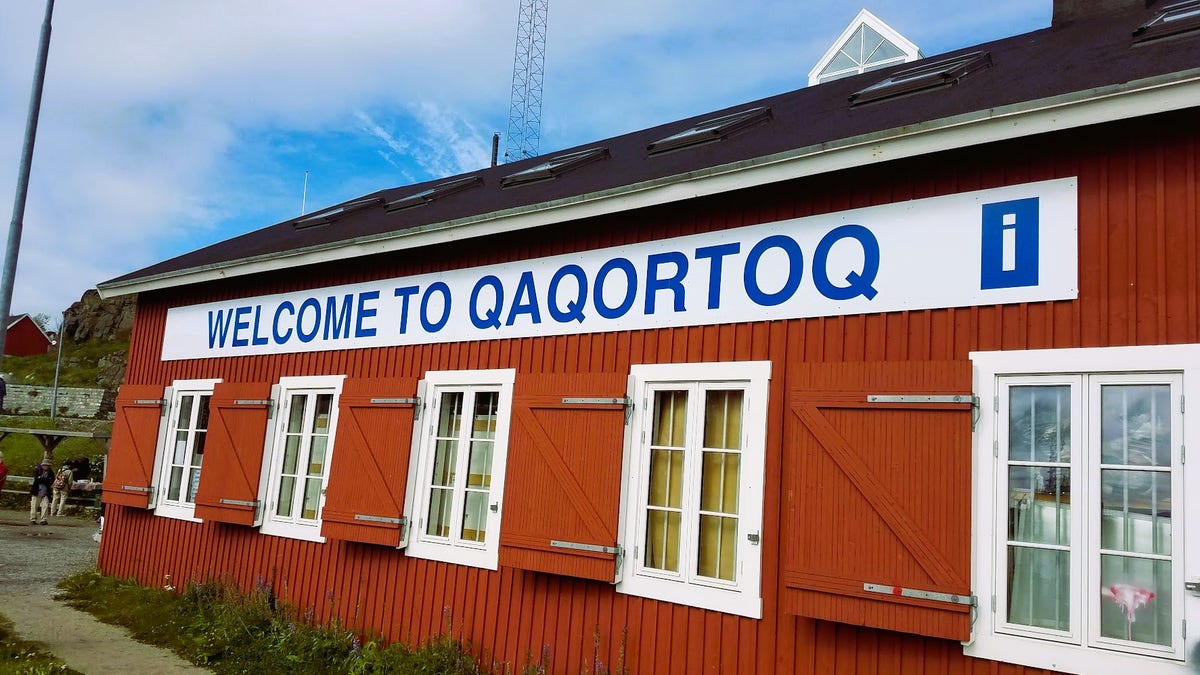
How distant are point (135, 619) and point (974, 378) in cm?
820

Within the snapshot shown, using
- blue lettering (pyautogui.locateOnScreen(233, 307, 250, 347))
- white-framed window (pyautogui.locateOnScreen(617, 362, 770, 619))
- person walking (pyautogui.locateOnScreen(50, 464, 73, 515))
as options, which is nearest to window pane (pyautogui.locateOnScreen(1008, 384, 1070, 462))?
white-framed window (pyautogui.locateOnScreen(617, 362, 770, 619))

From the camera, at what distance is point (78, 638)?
25.8 feet

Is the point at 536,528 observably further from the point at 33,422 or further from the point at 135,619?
the point at 33,422

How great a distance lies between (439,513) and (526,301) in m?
1.98

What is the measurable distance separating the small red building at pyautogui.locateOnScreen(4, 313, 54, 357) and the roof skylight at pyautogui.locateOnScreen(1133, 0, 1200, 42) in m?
67.9

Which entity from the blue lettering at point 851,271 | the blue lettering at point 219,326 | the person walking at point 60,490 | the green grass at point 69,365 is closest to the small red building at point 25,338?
the green grass at point 69,365

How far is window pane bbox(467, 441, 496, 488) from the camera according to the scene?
7070 millimetres

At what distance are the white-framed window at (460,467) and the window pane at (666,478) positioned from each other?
142 centimetres

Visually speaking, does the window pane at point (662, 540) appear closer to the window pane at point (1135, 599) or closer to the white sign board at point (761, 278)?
the white sign board at point (761, 278)

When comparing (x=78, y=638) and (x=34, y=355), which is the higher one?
(x=34, y=355)

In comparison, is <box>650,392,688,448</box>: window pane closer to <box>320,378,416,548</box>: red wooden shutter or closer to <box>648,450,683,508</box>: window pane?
<box>648,450,683,508</box>: window pane

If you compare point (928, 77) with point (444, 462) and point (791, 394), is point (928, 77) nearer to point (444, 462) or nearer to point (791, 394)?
point (791, 394)

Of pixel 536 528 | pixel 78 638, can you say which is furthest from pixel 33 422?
pixel 536 528

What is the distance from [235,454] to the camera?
9125 millimetres
